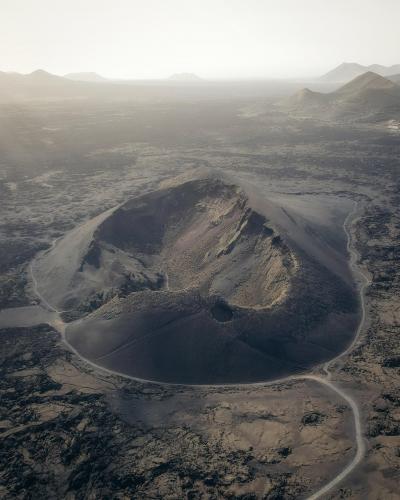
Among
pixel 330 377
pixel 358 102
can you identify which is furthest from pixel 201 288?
pixel 358 102

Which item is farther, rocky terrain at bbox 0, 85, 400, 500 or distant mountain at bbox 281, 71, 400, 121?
distant mountain at bbox 281, 71, 400, 121

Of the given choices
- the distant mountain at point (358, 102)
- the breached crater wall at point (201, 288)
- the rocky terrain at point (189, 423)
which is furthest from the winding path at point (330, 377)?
the distant mountain at point (358, 102)

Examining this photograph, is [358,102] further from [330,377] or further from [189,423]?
[189,423]

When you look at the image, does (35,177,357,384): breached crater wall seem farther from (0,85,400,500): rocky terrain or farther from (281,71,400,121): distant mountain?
(281,71,400,121): distant mountain

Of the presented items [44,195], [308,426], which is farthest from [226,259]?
[44,195]

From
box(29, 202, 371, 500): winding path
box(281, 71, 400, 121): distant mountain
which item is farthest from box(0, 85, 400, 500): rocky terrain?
box(281, 71, 400, 121): distant mountain

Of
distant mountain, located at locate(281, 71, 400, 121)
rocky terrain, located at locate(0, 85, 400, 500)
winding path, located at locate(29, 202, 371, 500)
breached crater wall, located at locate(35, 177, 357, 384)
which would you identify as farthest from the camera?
distant mountain, located at locate(281, 71, 400, 121)

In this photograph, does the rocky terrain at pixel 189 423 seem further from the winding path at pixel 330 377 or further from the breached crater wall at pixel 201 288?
the breached crater wall at pixel 201 288
